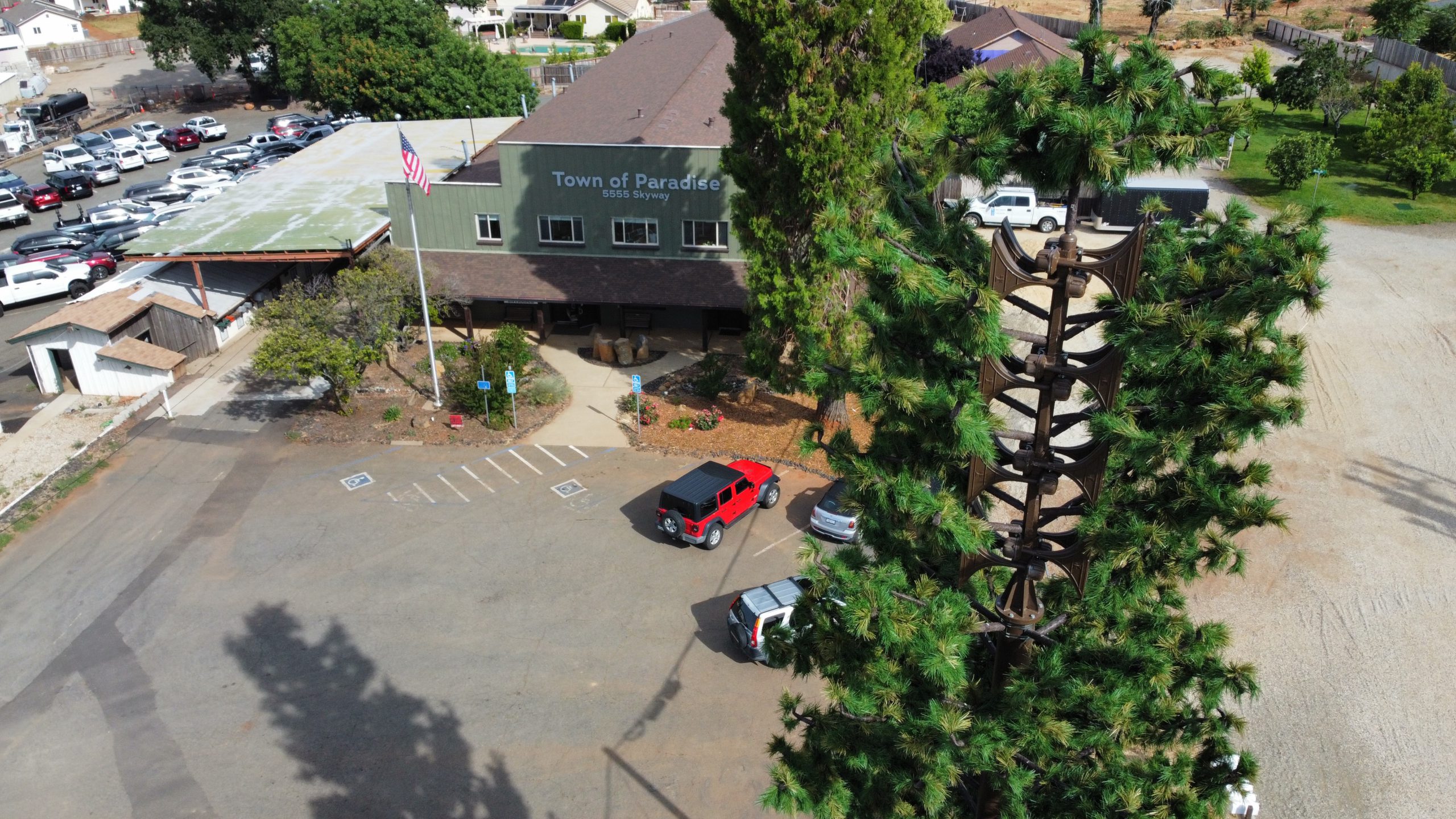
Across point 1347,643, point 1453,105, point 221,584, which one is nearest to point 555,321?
point 221,584

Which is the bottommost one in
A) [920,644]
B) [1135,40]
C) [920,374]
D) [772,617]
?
[772,617]

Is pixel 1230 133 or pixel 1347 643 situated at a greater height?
pixel 1230 133

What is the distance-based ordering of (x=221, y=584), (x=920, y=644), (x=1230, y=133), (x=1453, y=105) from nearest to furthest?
(x=1230, y=133) < (x=920, y=644) < (x=221, y=584) < (x=1453, y=105)

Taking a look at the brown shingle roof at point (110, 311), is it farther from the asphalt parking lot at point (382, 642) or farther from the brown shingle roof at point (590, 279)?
the brown shingle roof at point (590, 279)

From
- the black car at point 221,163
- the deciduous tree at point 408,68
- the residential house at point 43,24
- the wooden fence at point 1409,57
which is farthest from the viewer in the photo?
the residential house at point 43,24

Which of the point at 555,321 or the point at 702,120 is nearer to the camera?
the point at 702,120

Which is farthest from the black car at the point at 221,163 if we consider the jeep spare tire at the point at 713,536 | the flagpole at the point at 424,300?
the jeep spare tire at the point at 713,536

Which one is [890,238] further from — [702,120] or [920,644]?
[702,120]
